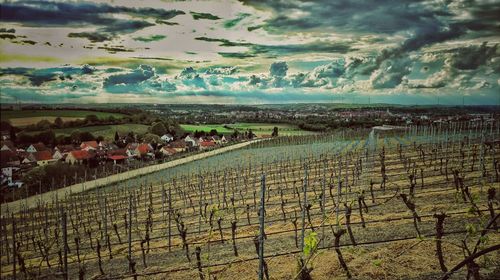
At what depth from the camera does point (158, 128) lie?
758 inches

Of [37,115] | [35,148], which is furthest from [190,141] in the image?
[37,115]

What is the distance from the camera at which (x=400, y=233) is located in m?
6.25

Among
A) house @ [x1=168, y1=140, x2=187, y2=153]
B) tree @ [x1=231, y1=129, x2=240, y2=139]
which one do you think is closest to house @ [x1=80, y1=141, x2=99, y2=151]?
house @ [x1=168, y1=140, x2=187, y2=153]

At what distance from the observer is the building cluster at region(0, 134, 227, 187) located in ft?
52.3

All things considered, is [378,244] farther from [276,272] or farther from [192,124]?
[192,124]

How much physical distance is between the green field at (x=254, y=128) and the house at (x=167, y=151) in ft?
6.24

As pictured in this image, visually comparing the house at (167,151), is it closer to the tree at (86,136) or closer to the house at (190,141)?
the house at (190,141)

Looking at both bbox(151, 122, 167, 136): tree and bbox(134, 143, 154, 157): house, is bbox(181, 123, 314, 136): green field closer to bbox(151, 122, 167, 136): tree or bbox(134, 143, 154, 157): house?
bbox(151, 122, 167, 136): tree

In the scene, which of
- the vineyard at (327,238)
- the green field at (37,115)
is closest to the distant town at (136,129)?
the green field at (37,115)

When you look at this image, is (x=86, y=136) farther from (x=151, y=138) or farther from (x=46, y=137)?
(x=151, y=138)

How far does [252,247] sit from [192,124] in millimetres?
12519

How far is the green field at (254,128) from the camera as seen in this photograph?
2012 centimetres

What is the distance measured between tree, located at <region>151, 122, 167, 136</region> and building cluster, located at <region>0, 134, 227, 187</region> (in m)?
0.71

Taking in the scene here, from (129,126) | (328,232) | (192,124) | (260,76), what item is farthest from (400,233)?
(129,126)
